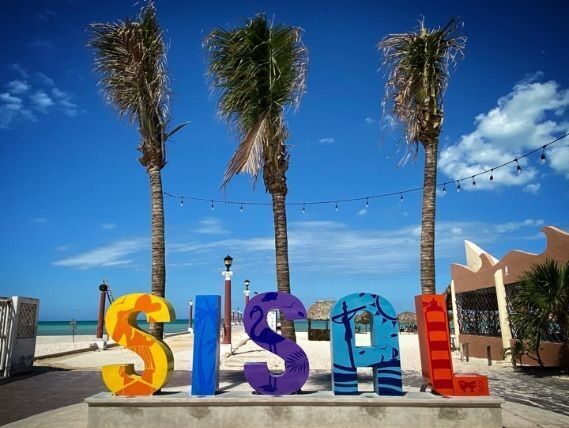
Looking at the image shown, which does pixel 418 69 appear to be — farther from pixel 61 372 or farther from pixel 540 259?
pixel 61 372

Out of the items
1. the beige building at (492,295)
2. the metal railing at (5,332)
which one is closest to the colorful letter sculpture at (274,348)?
the metal railing at (5,332)

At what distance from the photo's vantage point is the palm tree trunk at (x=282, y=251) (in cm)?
1105

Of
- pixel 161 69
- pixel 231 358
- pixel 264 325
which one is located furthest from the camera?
pixel 231 358

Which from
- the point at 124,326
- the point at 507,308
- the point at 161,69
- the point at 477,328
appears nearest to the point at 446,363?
the point at 124,326

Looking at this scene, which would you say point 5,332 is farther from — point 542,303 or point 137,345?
point 542,303

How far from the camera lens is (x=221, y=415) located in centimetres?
718

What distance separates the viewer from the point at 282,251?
36.9 ft

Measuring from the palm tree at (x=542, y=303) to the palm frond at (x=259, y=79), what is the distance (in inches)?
353

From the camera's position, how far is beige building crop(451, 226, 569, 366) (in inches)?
598

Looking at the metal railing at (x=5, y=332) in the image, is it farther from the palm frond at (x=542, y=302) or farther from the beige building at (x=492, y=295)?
the beige building at (x=492, y=295)

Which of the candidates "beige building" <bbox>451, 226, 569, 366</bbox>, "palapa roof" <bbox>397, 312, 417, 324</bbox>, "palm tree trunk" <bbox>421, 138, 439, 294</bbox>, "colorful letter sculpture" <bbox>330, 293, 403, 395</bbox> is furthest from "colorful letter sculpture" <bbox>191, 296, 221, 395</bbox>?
"palapa roof" <bbox>397, 312, 417, 324</bbox>

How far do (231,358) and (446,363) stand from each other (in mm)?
13192

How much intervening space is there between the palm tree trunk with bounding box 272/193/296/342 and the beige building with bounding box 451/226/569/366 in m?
9.57

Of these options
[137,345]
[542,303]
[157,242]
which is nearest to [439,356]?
[137,345]
